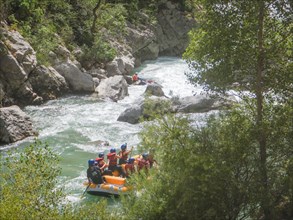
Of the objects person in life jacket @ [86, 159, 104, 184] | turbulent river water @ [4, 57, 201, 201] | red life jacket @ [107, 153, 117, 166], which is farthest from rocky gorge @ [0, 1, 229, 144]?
person in life jacket @ [86, 159, 104, 184]

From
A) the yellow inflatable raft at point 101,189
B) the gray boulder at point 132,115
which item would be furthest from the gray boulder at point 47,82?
the yellow inflatable raft at point 101,189

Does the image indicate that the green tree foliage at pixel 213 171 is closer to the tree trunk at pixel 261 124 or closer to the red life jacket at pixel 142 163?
the tree trunk at pixel 261 124

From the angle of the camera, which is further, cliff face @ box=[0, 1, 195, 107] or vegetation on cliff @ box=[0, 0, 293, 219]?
cliff face @ box=[0, 1, 195, 107]

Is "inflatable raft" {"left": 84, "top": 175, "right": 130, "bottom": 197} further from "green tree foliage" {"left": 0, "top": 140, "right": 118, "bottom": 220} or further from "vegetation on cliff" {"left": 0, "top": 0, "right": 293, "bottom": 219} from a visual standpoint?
"green tree foliage" {"left": 0, "top": 140, "right": 118, "bottom": 220}

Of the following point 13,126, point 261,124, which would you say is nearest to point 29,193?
point 261,124

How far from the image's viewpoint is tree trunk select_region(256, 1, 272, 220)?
793 cm

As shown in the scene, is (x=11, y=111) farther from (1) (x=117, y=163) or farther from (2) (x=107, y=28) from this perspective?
(2) (x=107, y=28)

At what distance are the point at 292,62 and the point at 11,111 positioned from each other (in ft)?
40.3

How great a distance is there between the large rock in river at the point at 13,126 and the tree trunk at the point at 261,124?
36.6 feet

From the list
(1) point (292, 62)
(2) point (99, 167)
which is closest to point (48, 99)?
(2) point (99, 167)

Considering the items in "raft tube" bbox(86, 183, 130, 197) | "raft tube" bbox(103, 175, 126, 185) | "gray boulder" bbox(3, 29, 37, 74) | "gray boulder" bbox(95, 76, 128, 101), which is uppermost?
"gray boulder" bbox(3, 29, 37, 74)

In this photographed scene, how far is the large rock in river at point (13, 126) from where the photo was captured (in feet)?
54.5

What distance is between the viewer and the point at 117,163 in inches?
594

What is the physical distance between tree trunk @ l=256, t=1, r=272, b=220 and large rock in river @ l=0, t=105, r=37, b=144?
11.1 metres
